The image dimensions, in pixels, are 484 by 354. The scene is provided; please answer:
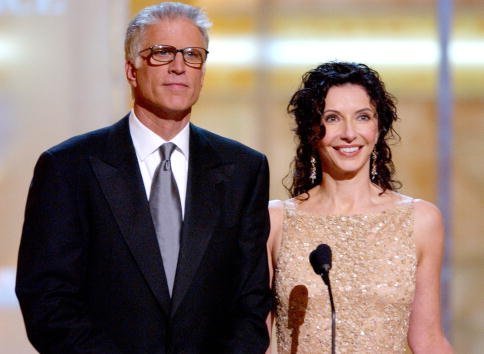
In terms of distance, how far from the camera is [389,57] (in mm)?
4828

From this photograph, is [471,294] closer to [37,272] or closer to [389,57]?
[389,57]

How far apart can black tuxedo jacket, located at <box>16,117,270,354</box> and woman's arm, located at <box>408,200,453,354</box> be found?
2.00 feet

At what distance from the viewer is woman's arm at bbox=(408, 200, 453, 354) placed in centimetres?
288

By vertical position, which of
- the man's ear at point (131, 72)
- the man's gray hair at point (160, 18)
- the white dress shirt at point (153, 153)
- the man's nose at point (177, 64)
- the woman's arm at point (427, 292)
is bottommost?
the woman's arm at point (427, 292)

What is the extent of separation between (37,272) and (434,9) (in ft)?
10.0

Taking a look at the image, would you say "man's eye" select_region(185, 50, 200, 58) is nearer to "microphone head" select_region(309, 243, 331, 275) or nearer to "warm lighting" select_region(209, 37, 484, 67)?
"microphone head" select_region(309, 243, 331, 275)

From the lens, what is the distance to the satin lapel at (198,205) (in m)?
2.38

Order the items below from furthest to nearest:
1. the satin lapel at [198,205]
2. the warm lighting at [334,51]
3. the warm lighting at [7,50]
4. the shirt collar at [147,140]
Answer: the warm lighting at [334,51]
the warm lighting at [7,50]
the shirt collar at [147,140]
the satin lapel at [198,205]

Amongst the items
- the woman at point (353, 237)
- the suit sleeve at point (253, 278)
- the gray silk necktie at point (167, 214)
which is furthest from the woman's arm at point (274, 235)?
the gray silk necktie at point (167, 214)

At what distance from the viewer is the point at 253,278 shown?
8.25ft

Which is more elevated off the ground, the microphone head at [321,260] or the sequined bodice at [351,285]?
the microphone head at [321,260]

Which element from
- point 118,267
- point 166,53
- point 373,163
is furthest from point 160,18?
point 373,163

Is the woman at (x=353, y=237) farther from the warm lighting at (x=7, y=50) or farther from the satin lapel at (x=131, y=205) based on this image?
the warm lighting at (x=7, y=50)

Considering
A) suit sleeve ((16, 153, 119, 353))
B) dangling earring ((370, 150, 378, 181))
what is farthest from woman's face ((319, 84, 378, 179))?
suit sleeve ((16, 153, 119, 353))
